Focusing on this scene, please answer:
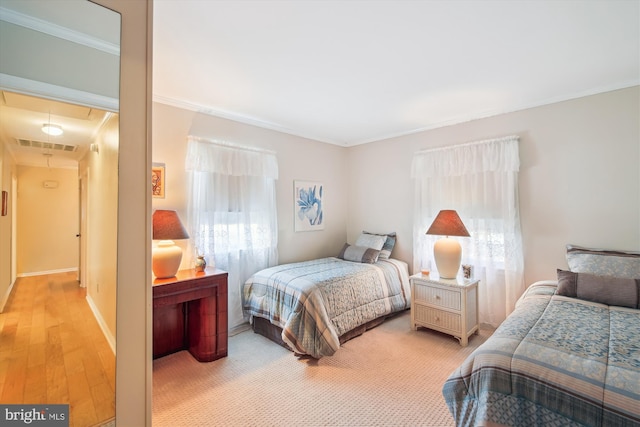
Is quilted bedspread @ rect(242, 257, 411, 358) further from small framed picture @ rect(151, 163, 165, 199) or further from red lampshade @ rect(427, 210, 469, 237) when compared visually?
small framed picture @ rect(151, 163, 165, 199)

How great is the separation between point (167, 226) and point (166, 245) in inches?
7.6

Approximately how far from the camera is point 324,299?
8.71 feet

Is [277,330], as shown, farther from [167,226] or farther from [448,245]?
[448,245]

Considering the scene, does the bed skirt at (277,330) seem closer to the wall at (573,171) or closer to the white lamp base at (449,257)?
the white lamp base at (449,257)

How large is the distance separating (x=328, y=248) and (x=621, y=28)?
11.9 feet

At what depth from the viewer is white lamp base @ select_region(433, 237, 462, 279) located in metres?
2.99

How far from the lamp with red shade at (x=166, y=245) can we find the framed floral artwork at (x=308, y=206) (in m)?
1.74

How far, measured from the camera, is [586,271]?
232 cm

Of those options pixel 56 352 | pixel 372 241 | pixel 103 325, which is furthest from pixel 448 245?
pixel 56 352

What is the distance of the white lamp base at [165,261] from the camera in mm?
2332

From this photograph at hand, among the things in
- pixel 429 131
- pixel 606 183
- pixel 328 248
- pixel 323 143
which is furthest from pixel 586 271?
pixel 323 143

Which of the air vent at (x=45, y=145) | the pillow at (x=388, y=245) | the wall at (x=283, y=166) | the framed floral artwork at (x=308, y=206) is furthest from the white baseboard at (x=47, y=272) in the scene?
the pillow at (x=388, y=245)

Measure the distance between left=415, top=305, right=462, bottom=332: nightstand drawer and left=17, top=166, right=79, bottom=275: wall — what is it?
2992 millimetres

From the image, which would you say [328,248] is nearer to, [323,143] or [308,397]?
[323,143]
